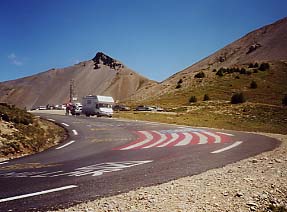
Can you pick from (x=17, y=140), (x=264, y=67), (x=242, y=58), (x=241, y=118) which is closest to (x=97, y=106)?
(x=241, y=118)

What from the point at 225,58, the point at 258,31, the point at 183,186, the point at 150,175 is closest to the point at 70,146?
the point at 150,175

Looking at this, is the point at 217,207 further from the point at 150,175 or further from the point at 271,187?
the point at 150,175

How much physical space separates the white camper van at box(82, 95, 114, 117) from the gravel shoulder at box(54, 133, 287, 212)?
40.4 metres

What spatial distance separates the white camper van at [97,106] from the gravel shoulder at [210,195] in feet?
133

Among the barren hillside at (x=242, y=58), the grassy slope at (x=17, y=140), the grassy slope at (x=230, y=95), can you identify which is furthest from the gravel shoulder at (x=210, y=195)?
the barren hillside at (x=242, y=58)

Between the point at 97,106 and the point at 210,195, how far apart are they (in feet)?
141

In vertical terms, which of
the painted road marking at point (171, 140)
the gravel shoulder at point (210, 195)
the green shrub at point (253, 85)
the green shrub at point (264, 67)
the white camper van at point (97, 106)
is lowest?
the painted road marking at point (171, 140)

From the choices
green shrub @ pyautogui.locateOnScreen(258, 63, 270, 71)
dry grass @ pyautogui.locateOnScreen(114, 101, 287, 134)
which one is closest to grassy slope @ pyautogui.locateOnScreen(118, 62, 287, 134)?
dry grass @ pyautogui.locateOnScreen(114, 101, 287, 134)

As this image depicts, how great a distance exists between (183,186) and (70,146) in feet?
32.1

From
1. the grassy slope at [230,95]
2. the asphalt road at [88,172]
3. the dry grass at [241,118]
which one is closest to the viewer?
the asphalt road at [88,172]

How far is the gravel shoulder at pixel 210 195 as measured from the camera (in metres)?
5.77

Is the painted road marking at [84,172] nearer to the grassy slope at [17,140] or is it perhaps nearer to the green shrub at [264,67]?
the grassy slope at [17,140]

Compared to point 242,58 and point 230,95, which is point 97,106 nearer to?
point 230,95

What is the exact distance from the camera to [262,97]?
75.8 metres
